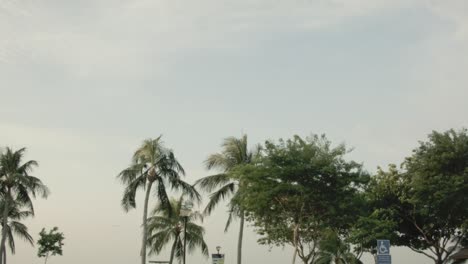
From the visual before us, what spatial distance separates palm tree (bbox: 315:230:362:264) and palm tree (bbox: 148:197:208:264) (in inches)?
456

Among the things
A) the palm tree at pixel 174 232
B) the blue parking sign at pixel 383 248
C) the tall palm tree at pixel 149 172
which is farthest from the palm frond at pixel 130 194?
the blue parking sign at pixel 383 248

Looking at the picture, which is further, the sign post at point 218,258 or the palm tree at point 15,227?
the palm tree at point 15,227

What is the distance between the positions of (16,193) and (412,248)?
108ft

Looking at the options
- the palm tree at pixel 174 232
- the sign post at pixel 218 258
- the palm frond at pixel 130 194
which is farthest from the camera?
the palm tree at pixel 174 232

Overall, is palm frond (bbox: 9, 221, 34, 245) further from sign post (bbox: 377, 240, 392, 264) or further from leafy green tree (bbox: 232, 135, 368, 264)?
sign post (bbox: 377, 240, 392, 264)

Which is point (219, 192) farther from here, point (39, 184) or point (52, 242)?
point (52, 242)

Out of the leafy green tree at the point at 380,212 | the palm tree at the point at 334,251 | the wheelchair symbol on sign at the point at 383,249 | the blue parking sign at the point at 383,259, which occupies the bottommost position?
the blue parking sign at the point at 383,259

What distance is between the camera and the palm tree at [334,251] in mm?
40969

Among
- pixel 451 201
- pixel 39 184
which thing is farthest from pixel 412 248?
pixel 39 184

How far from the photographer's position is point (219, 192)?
43.4 meters

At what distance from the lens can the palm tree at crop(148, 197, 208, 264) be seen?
51.5 metres

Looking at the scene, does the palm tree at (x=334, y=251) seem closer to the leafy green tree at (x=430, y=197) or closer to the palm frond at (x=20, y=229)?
the leafy green tree at (x=430, y=197)

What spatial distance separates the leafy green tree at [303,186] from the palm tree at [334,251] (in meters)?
2.24

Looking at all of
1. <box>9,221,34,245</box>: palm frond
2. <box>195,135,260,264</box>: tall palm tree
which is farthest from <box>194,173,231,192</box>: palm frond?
<box>9,221,34,245</box>: palm frond
